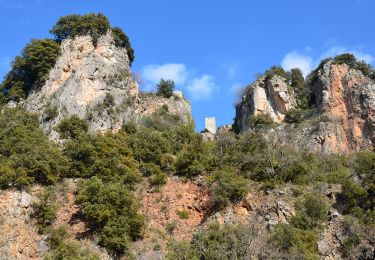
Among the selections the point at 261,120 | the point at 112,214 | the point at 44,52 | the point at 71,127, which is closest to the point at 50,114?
the point at 71,127

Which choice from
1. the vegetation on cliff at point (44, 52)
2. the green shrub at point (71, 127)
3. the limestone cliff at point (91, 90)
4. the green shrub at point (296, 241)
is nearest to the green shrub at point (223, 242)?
the green shrub at point (296, 241)

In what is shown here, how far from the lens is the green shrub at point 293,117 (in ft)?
171

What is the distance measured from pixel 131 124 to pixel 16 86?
11231 mm

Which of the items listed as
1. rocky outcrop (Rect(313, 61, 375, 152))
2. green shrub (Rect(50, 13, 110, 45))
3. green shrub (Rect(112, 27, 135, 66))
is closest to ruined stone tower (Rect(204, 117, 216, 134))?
rocky outcrop (Rect(313, 61, 375, 152))

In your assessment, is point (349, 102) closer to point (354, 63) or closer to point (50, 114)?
point (354, 63)

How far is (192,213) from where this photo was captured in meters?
30.6

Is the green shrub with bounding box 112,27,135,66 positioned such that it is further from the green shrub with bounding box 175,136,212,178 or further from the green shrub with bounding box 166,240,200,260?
the green shrub with bounding box 166,240,200,260

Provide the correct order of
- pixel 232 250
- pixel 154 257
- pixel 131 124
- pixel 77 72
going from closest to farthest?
1. pixel 232 250
2. pixel 154 257
3. pixel 131 124
4. pixel 77 72

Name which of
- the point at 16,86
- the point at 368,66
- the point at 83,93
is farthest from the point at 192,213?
the point at 368,66

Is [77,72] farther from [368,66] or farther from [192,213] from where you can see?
[368,66]

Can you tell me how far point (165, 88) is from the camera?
50281mm

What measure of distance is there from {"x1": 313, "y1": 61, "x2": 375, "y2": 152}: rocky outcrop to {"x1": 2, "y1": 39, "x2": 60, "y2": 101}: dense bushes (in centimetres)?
2432

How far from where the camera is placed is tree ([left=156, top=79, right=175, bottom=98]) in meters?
50.0

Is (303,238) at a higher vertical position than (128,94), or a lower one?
lower
